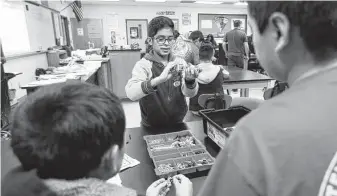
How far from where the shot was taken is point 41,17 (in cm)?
399

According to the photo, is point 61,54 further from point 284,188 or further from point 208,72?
point 284,188

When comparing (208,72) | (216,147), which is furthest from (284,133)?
(208,72)

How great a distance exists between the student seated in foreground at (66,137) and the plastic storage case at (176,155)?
39 cm

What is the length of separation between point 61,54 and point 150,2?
16.5 feet

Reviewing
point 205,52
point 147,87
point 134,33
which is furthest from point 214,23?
point 147,87

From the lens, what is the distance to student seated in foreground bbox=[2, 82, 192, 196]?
466mm

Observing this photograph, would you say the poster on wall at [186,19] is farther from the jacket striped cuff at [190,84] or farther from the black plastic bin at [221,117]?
the black plastic bin at [221,117]

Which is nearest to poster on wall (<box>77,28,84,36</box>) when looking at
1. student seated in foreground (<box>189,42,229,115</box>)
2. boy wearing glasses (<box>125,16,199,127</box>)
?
student seated in foreground (<box>189,42,229,115</box>)

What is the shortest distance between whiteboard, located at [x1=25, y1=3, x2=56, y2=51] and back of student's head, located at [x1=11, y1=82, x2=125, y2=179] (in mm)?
3427

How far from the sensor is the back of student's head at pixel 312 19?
369 millimetres

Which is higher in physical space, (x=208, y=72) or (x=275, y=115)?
(x=275, y=115)

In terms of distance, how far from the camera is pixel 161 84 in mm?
1536

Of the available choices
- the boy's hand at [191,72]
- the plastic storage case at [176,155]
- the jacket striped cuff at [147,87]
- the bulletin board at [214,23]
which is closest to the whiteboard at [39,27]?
the jacket striped cuff at [147,87]

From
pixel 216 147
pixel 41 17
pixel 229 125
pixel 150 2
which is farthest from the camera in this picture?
pixel 150 2
